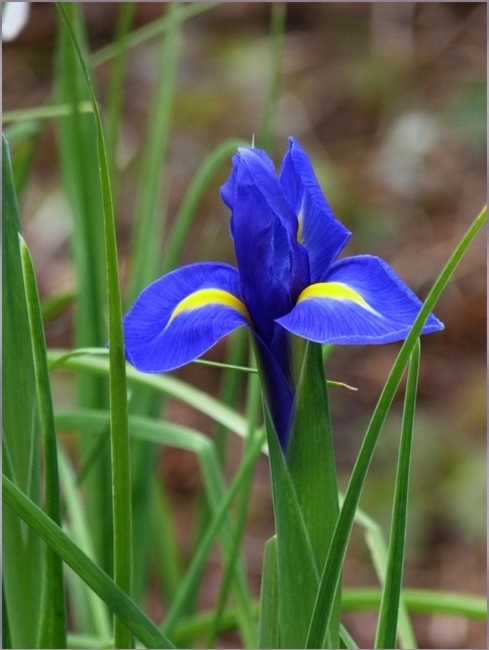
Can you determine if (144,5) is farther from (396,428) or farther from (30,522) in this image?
(30,522)

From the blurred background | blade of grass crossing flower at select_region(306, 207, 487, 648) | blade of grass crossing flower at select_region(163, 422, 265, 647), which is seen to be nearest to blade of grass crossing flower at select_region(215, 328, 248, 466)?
blade of grass crossing flower at select_region(163, 422, 265, 647)

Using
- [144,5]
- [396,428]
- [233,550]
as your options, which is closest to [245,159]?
[233,550]

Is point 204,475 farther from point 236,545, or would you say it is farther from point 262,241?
point 262,241

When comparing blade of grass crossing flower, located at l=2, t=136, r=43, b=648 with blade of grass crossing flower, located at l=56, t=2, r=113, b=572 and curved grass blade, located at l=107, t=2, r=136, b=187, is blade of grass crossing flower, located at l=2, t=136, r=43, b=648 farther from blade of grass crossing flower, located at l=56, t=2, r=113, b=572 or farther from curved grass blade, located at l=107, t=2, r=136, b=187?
curved grass blade, located at l=107, t=2, r=136, b=187

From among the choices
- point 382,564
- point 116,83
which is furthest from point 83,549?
point 116,83

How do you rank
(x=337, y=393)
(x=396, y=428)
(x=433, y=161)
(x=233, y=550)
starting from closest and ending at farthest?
(x=233, y=550)
(x=396, y=428)
(x=337, y=393)
(x=433, y=161)

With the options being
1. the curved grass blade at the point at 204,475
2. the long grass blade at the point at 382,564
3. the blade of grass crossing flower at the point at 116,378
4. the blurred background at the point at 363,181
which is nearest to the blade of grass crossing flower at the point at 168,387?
the curved grass blade at the point at 204,475

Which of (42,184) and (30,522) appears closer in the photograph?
(30,522)
